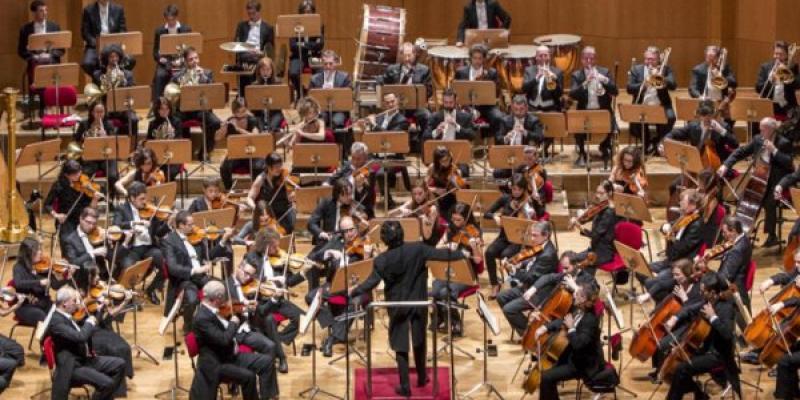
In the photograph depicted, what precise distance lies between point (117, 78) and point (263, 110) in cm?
144

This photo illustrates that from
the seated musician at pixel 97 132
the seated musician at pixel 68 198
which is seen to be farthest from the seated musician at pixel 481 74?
the seated musician at pixel 68 198

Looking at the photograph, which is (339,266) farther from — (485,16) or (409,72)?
(485,16)

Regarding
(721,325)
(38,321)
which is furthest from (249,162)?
(721,325)

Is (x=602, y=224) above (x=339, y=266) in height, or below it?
above

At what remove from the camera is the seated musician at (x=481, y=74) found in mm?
16016

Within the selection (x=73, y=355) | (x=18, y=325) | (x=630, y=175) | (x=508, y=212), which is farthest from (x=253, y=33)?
(x=73, y=355)

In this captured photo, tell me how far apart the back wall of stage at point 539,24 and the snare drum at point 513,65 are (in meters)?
2.43

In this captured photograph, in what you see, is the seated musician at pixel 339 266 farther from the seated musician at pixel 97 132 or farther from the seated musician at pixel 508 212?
the seated musician at pixel 97 132

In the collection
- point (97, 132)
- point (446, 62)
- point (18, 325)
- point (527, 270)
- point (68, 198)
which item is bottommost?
point (18, 325)

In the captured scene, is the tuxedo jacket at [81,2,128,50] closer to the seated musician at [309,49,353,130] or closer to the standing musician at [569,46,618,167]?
the seated musician at [309,49,353,130]

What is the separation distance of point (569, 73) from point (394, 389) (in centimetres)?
662

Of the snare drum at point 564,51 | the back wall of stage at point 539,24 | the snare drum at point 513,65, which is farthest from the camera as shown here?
the back wall of stage at point 539,24

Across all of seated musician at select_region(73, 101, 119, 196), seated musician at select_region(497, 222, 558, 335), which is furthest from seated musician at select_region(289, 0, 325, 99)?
seated musician at select_region(497, 222, 558, 335)

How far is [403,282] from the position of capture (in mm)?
11625
